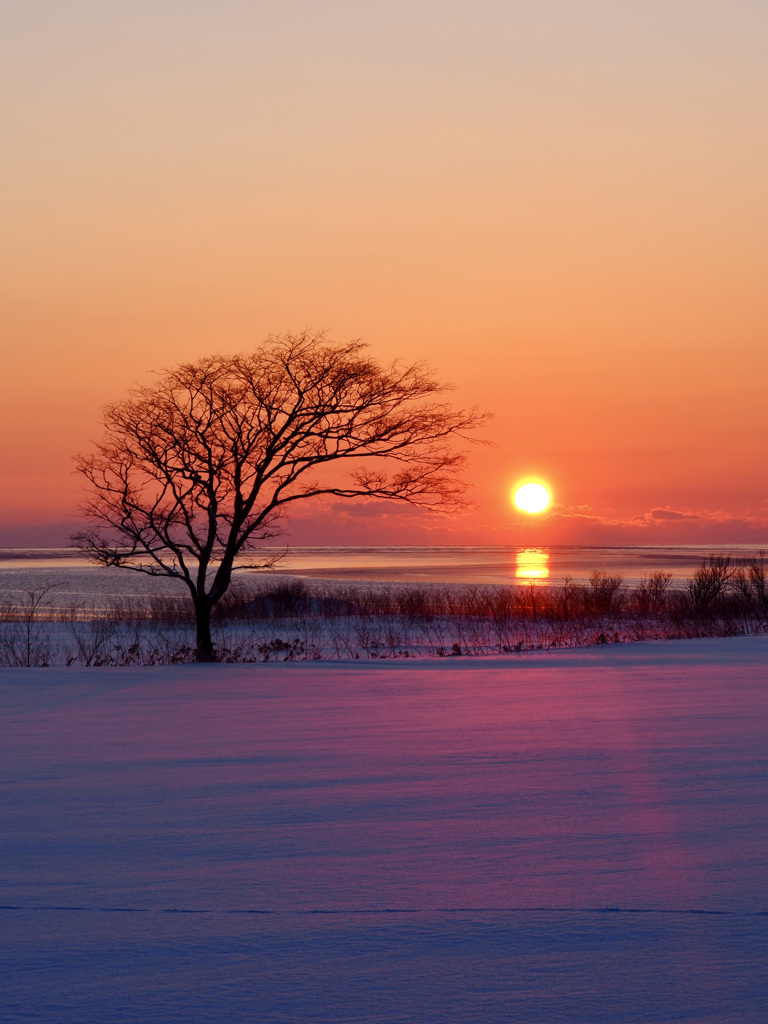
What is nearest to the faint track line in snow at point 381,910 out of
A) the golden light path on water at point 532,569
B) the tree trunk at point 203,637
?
the tree trunk at point 203,637

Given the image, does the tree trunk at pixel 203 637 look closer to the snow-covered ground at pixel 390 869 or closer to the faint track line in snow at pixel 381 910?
the snow-covered ground at pixel 390 869

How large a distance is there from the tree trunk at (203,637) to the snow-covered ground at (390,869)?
8.32 m

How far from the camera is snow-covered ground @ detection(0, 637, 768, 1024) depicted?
132 inches

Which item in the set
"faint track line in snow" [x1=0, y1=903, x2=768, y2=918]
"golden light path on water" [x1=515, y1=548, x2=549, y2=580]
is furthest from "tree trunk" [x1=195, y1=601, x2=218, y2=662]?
"golden light path on water" [x1=515, y1=548, x2=549, y2=580]

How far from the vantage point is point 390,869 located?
4.64 m

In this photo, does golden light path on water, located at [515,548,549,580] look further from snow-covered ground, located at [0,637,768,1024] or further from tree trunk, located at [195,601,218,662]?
snow-covered ground, located at [0,637,768,1024]

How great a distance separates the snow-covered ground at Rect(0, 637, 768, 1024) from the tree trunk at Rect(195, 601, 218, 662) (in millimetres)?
8322

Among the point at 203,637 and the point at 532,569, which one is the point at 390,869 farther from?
the point at 532,569

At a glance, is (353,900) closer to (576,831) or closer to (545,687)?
(576,831)

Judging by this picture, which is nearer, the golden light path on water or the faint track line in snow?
the faint track line in snow

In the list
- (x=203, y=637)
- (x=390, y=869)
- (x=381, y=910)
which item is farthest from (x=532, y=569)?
(x=381, y=910)

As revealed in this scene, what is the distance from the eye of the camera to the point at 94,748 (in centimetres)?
823

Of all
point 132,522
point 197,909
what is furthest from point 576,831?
point 132,522

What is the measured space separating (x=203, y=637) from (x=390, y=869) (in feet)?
45.7
